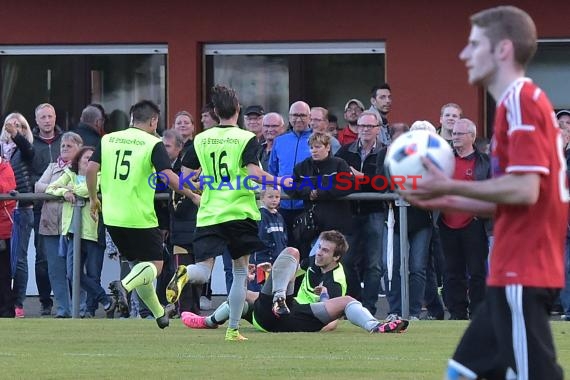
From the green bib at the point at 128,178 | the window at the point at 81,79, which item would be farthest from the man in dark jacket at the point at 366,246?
the window at the point at 81,79

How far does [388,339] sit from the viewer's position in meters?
11.8

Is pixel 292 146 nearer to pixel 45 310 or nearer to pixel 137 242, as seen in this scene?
pixel 45 310

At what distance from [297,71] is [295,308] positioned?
8.32 metres

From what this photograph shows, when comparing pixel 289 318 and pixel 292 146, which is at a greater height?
pixel 292 146

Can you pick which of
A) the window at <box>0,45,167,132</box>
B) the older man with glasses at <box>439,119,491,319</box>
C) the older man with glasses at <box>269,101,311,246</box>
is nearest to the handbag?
the older man with glasses at <box>269,101,311,246</box>

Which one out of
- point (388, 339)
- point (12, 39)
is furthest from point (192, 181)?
point (12, 39)

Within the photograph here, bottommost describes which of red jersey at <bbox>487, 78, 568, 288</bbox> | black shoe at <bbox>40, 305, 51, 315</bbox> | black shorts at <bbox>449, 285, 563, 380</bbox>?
black shoe at <bbox>40, 305, 51, 315</bbox>

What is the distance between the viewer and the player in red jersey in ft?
17.2

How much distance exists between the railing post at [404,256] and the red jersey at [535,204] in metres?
8.92

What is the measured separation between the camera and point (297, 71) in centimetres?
2036

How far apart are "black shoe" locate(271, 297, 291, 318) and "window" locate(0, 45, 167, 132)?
29.9 ft

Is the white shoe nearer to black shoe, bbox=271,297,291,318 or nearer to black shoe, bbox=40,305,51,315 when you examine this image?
black shoe, bbox=40,305,51,315

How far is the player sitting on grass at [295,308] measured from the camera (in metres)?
12.1

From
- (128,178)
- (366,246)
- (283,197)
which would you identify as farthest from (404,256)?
(128,178)
